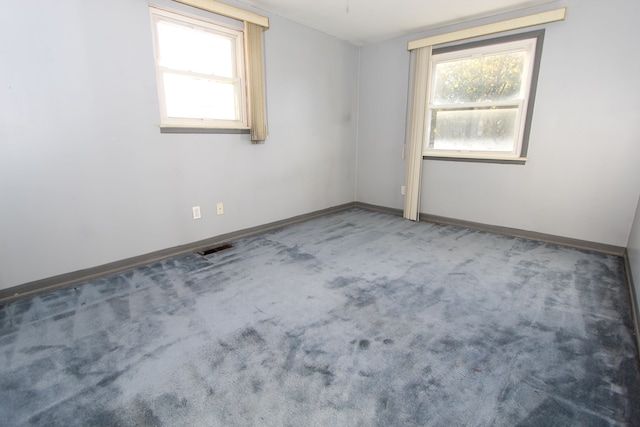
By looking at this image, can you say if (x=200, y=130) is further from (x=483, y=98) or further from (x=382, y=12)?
(x=483, y=98)

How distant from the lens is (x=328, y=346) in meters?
1.74

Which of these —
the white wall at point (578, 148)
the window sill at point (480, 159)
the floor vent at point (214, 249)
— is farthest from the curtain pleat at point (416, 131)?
the floor vent at point (214, 249)

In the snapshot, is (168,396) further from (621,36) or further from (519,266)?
(621,36)

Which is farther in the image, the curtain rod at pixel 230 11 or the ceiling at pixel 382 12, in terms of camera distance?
the ceiling at pixel 382 12

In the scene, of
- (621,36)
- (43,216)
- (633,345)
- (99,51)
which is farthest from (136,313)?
(621,36)

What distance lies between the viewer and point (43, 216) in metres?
2.32

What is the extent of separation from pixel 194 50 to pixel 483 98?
3268 mm

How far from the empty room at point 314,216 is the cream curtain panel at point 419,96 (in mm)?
30

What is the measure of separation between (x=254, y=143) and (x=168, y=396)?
272 cm

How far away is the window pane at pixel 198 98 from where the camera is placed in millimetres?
2883

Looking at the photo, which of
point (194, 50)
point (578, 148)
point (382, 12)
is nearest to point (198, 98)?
point (194, 50)

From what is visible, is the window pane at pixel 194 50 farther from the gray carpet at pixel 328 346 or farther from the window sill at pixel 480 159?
the window sill at pixel 480 159

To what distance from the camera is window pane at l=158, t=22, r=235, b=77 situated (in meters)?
2.79

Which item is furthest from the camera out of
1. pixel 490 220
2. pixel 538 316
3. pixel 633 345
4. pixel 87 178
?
pixel 490 220
